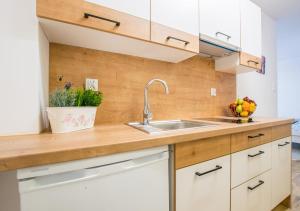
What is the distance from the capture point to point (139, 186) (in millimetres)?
669

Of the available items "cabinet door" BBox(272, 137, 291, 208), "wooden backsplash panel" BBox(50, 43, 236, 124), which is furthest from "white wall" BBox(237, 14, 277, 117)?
"cabinet door" BBox(272, 137, 291, 208)

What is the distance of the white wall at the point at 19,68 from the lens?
2.25 feet

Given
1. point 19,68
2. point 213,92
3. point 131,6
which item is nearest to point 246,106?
point 213,92

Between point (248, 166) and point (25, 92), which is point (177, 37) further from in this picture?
point (248, 166)

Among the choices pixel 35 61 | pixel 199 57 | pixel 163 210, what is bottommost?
pixel 163 210

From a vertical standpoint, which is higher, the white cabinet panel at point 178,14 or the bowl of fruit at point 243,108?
the white cabinet panel at point 178,14

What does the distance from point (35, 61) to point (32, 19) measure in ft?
0.58

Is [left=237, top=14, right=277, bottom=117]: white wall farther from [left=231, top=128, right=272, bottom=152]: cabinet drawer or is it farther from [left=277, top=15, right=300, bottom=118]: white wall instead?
[left=277, top=15, right=300, bottom=118]: white wall

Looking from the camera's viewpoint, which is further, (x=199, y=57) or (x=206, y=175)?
(x=199, y=57)

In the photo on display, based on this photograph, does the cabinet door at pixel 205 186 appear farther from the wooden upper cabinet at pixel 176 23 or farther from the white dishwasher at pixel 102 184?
the wooden upper cabinet at pixel 176 23

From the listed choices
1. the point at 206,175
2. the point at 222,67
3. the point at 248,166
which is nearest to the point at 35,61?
the point at 206,175

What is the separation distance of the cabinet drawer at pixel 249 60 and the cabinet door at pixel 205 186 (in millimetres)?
1010

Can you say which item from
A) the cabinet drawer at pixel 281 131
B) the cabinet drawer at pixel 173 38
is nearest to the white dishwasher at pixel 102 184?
the cabinet drawer at pixel 173 38

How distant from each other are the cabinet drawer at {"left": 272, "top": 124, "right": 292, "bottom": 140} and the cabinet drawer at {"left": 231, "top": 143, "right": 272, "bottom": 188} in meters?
0.14
